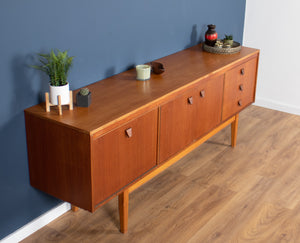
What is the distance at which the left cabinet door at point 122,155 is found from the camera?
2.03 metres

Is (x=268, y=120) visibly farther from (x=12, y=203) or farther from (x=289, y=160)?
(x=12, y=203)

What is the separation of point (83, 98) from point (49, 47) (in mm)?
309

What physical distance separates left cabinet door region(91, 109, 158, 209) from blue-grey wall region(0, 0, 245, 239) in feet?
1.43

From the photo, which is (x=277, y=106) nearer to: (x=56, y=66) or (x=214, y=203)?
(x=214, y=203)

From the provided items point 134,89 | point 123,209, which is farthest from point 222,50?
point 123,209

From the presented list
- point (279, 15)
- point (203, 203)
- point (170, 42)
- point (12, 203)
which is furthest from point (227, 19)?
point (12, 203)

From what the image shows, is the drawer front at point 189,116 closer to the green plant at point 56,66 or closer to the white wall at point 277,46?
the green plant at point 56,66

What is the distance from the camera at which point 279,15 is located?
386 cm

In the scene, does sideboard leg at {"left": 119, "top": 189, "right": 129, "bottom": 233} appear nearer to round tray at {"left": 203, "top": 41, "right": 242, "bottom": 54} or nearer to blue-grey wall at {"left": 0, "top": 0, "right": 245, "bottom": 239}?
blue-grey wall at {"left": 0, "top": 0, "right": 245, "bottom": 239}

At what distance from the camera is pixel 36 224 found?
7.87ft

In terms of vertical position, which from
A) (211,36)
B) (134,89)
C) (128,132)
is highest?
(211,36)

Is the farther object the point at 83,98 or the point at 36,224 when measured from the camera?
the point at 36,224

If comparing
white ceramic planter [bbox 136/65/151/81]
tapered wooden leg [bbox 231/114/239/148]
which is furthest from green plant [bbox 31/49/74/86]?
tapered wooden leg [bbox 231/114/239/148]

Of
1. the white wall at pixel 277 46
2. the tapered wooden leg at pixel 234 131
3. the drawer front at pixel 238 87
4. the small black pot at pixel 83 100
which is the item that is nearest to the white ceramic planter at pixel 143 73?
the small black pot at pixel 83 100
